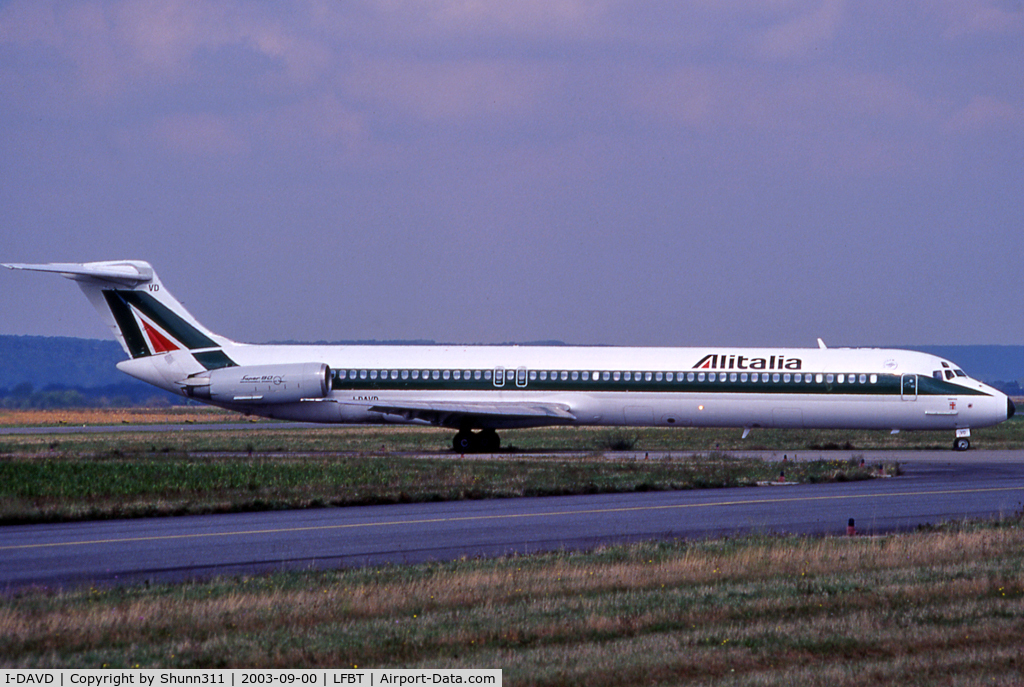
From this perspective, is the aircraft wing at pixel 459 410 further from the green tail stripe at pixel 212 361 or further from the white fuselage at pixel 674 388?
the green tail stripe at pixel 212 361

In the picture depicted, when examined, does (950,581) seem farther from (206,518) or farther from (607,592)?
(206,518)

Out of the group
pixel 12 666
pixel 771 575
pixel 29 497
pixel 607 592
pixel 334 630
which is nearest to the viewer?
pixel 12 666

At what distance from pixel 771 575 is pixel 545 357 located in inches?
967

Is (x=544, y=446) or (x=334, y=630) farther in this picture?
(x=544, y=446)

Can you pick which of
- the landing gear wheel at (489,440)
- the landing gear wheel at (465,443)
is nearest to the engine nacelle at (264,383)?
the landing gear wheel at (465,443)

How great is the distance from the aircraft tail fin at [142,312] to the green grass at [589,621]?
26.5 m

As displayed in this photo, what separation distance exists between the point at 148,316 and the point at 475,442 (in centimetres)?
1131

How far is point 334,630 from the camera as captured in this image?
1095cm

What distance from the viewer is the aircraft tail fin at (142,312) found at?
39.1 meters

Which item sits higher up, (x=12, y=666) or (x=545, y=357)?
(x=545, y=357)

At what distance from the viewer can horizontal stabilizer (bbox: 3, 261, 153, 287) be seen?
38.2 m

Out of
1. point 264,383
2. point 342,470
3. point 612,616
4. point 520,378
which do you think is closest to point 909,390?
point 520,378

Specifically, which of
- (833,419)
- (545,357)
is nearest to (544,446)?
(545,357)

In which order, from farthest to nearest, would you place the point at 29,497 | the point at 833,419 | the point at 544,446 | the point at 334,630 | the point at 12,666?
1. the point at 544,446
2. the point at 833,419
3. the point at 29,497
4. the point at 334,630
5. the point at 12,666
